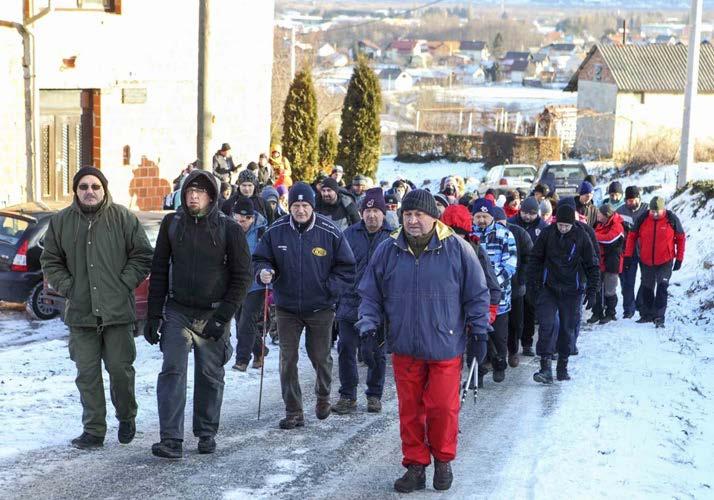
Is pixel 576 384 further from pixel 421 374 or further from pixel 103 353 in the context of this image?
pixel 103 353

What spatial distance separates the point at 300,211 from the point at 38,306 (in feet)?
23.1

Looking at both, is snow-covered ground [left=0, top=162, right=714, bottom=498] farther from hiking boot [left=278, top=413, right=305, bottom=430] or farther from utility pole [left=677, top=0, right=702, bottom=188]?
utility pole [left=677, top=0, right=702, bottom=188]

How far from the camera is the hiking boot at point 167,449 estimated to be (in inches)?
314

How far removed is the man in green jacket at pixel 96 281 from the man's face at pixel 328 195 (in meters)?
4.23

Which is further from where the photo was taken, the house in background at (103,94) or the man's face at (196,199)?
the house in background at (103,94)

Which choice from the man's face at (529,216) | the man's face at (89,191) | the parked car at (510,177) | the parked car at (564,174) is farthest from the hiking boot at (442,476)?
the parked car at (510,177)

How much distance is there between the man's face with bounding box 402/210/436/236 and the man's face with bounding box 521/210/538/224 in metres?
5.95

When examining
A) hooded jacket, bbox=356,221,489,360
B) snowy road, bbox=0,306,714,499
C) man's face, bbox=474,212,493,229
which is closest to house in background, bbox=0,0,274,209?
snowy road, bbox=0,306,714,499

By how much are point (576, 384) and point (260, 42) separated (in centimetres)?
2004

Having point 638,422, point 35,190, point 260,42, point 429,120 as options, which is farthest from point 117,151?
point 429,120

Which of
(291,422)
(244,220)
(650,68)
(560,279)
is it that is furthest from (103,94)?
(650,68)

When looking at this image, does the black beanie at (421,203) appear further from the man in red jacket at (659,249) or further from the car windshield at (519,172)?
the car windshield at (519,172)

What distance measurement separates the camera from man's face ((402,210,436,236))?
7617 millimetres

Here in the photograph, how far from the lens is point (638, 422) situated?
9938 mm
